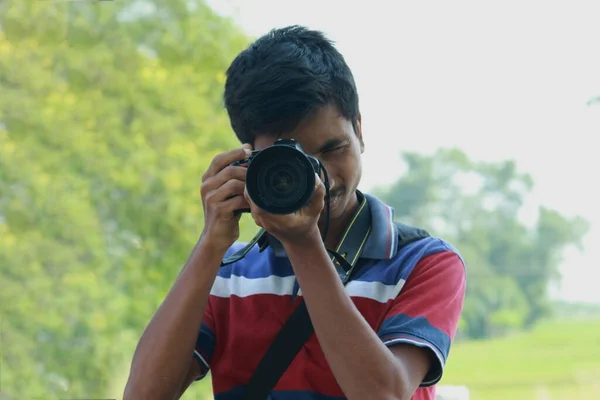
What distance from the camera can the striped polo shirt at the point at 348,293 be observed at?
112cm

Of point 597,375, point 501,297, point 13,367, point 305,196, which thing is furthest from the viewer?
point 597,375

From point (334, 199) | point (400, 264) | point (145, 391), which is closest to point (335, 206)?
point (334, 199)

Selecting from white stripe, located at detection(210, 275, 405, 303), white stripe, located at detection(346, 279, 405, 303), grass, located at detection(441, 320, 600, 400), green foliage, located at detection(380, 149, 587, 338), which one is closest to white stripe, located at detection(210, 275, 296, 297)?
white stripe, located at detection(210, 275, 405, 303)

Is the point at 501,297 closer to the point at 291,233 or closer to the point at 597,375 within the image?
the point at 597,375

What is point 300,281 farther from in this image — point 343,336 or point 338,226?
point 338,226

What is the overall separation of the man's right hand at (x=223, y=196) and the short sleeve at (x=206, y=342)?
0.14m

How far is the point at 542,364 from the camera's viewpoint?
904 cm

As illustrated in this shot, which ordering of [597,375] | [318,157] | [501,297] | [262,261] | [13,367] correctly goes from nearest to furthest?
1. [318,157]
2. [262,261]
3. [13,367]
4. [501,297]
5. [597,375]

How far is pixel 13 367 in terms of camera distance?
4.21 meters

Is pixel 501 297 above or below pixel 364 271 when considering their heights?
above

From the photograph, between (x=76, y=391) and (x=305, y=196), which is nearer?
(x=305, y=196)

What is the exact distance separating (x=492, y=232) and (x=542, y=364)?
252 centimetres

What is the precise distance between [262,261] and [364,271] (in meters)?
0.16

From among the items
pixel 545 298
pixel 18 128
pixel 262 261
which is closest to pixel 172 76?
pixel 18 128
